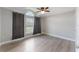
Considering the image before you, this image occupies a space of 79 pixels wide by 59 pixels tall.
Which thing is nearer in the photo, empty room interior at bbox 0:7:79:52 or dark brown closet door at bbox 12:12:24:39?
empty room interior at bbox 0:7:79:52

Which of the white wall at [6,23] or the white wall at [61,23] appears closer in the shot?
the white wall at [61,23]

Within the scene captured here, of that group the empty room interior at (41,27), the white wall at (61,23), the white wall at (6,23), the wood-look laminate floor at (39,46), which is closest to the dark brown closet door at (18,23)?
the empty room interior at (41,27)

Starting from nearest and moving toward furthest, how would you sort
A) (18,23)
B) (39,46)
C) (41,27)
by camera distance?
1. (39,46)
2. (41,27)
3. (18,23)

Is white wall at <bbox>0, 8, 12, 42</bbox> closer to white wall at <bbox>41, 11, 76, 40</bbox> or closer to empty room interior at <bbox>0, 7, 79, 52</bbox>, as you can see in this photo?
empty room interior at <bbox>0, 7, 79, 52</bbox>

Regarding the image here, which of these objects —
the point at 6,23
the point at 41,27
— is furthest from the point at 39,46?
the point at 6,23

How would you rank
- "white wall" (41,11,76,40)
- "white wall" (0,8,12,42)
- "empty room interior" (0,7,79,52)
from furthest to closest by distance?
"white wall" (0,8,12,42)
"white wall" (41,11,76,40)
"empty room interior" (0,7,79,52)

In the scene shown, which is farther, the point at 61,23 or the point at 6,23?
the point at 6,23

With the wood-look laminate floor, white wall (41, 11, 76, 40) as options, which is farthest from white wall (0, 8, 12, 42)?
white wall (41, 11, 76, 40)

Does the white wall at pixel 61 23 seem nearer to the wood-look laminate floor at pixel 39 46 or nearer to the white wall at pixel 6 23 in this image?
the wood-look laminate floor at pixel 39 46

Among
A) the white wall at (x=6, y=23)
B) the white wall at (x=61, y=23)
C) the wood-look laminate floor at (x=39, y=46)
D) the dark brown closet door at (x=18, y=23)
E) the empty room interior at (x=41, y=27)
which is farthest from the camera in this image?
the dark brown closet door at (x=18, y=23)

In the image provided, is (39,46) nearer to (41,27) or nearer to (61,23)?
(41,27)
